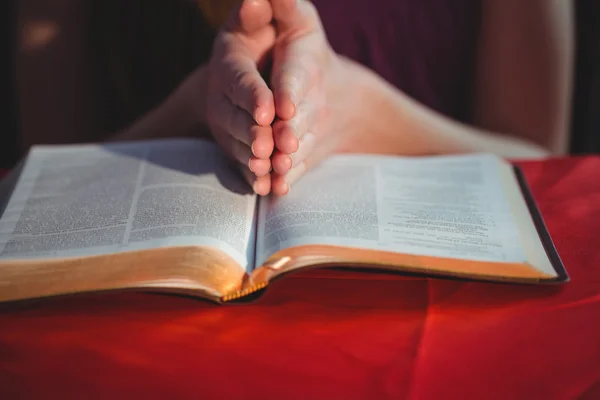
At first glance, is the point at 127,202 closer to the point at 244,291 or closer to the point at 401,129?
the point at 244,291

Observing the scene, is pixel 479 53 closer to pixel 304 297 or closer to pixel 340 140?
pixel 340 140

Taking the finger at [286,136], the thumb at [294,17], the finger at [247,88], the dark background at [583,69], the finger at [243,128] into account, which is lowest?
the dark background at [583,69]

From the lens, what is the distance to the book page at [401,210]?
56 cm

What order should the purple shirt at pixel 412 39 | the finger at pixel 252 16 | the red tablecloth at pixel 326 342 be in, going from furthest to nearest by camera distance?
the purple shirt at pixel 412 39 < the finger at pixel 252 16 < the red tablecloth at pixel 326 342

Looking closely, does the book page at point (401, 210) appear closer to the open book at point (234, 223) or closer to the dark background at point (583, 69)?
the open book at point (234, 223)

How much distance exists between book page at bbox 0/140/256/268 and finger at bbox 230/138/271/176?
0.11ft

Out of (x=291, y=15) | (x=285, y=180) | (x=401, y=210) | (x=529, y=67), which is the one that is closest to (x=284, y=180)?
(x=285, y=180)

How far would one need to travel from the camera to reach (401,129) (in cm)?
92

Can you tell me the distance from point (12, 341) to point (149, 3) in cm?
81

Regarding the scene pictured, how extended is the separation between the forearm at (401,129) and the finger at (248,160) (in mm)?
242

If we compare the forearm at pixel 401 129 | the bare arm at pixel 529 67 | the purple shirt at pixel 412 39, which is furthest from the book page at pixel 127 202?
the bare arm at pixel 529 67

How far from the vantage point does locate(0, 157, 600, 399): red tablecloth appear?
46 cm

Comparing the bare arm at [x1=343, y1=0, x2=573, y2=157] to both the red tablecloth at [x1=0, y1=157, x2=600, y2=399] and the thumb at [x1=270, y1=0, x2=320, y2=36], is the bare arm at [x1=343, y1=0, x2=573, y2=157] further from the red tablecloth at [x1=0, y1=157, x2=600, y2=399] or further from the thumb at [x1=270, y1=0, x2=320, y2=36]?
the red tablecloth at [x1=0, y1=157, x2=600, y2=399]

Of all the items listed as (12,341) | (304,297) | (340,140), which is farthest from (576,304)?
(12,341)
